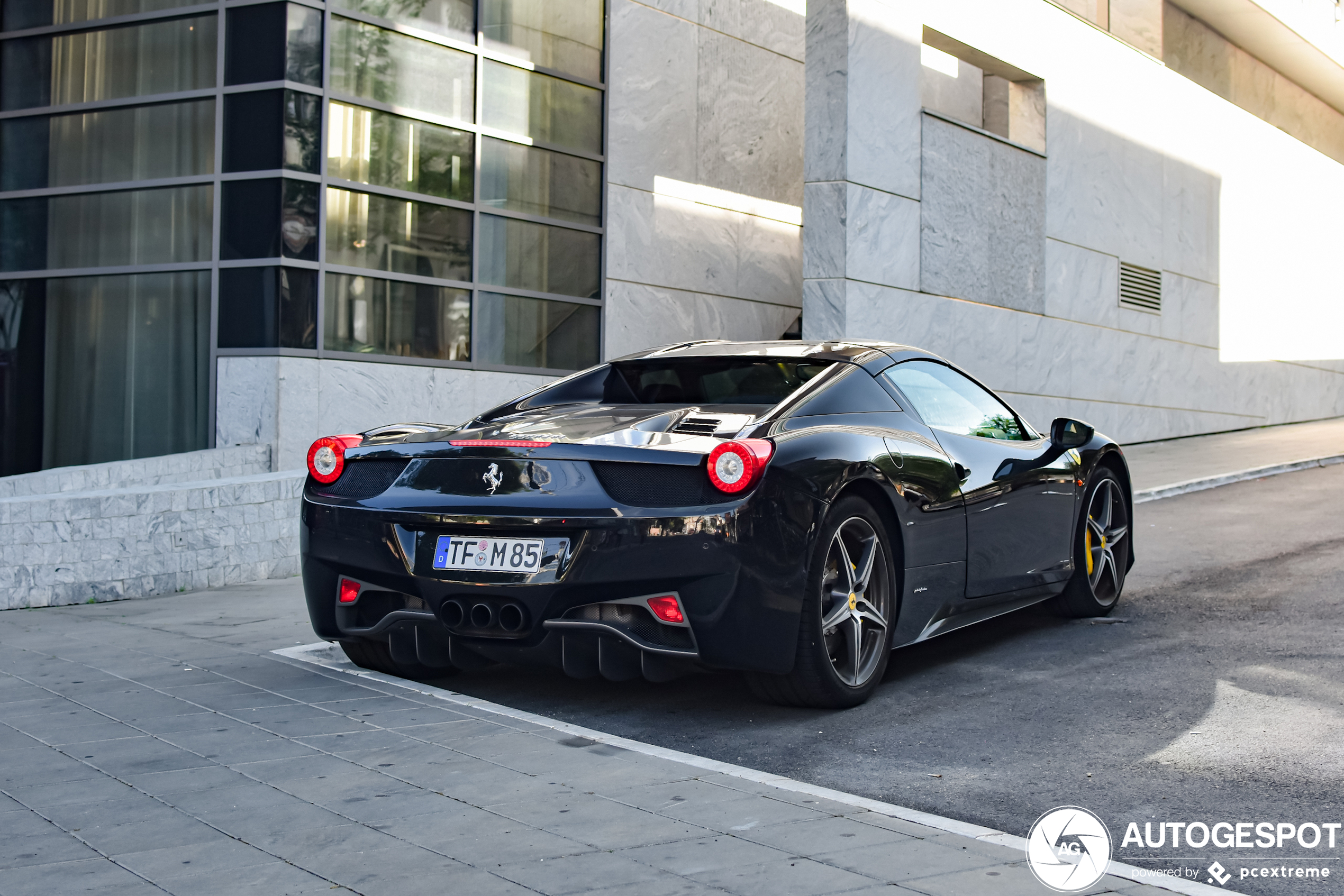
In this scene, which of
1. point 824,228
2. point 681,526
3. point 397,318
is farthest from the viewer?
point 824,228

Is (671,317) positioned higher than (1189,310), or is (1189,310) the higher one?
(1189,310)

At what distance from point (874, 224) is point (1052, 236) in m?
4.39

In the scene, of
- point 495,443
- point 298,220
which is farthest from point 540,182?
point 495,443

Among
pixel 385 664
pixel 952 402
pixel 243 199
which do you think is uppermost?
pixel 243 199

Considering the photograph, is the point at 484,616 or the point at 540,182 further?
the point at 540,182

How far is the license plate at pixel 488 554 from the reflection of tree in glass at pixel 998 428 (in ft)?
7.41

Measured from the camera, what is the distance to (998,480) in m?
5.83

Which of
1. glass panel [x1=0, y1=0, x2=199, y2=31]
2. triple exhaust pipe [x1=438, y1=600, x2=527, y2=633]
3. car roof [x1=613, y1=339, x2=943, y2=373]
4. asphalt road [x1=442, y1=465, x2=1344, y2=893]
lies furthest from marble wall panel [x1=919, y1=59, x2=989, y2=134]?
triple exhaust pipe [x1=438, y1=600, x2=527, y2=633]

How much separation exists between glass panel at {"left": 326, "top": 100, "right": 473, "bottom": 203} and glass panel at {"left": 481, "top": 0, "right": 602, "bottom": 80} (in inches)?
50.6

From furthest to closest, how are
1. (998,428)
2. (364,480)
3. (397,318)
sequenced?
(397,318), (998,428), (364,480)

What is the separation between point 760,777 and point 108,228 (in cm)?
1167

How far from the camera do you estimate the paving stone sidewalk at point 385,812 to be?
310 cm

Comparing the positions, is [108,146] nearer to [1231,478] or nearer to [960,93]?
[960,93]

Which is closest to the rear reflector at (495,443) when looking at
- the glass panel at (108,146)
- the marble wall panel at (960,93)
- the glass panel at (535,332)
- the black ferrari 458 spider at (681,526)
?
the black ferrari 458 spider at (681,526)
